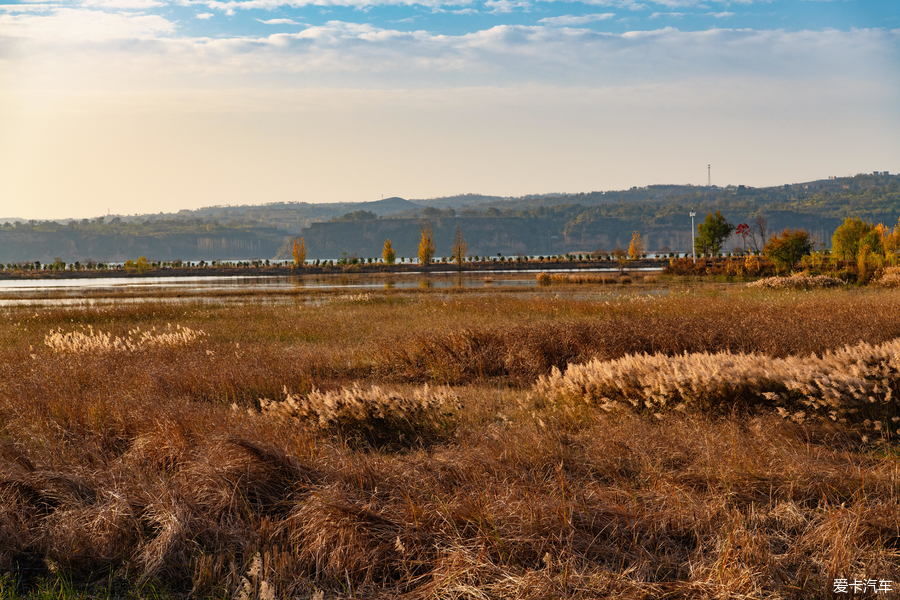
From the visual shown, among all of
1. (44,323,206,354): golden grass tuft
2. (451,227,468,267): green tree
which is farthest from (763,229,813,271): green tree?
(451,227,468,267): green tree

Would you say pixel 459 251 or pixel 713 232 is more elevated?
pixel 713 232

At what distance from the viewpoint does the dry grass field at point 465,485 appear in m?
5.00

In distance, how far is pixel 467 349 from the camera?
14.1m

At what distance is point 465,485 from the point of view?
6.17 meters

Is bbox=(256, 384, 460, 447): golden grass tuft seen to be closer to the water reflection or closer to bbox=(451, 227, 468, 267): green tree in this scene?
the water reflection

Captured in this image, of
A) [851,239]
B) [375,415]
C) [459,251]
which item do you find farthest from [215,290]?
[459,251]

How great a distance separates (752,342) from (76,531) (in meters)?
11.2

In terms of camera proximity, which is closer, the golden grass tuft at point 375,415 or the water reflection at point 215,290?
→ the golden grass tuft at point 375,415

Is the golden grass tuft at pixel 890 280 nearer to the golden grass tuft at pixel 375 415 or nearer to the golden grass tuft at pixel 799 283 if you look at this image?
the golden grass tuft at pixel 799 283

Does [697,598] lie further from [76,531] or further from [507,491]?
[76,531]

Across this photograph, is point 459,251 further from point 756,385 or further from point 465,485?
point 465,485

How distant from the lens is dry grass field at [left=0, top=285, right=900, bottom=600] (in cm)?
500

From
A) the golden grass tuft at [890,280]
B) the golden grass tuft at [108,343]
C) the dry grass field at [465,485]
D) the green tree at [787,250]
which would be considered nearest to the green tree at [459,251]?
the green tree at [787,250]

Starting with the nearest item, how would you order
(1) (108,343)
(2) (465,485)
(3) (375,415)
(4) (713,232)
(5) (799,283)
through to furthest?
(2) (465,485) < (3) (375,415) < (1) (108,343) < (5) (799,283) < (4) (713,232)
